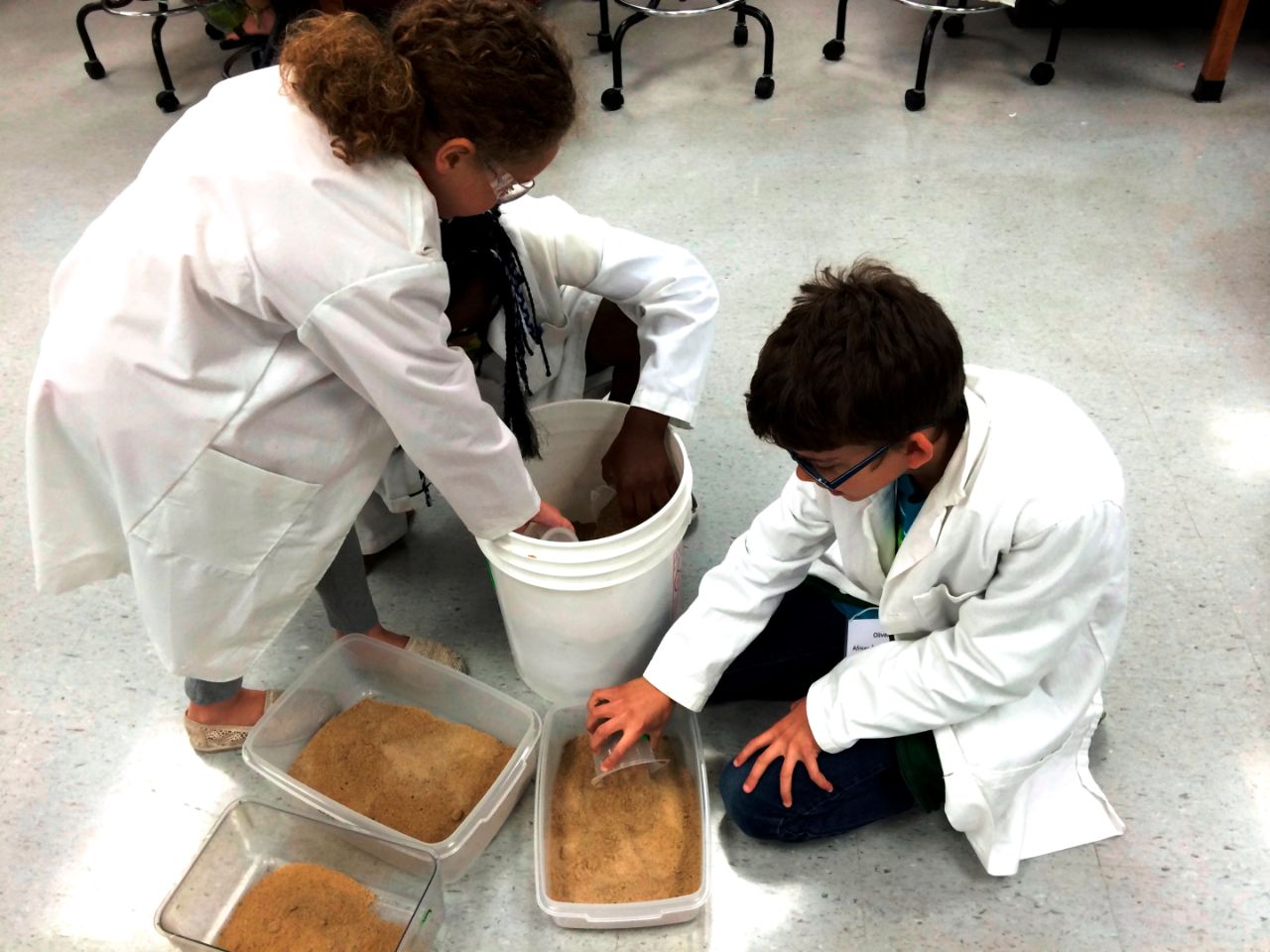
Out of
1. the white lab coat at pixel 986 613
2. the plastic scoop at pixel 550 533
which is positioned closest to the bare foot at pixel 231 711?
the plastic scoop at pixel 550 533

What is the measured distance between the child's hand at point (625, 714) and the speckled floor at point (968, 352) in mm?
143

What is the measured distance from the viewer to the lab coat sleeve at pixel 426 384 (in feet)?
2.89

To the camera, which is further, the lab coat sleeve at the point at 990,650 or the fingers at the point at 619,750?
the fingers at the point at 619,750

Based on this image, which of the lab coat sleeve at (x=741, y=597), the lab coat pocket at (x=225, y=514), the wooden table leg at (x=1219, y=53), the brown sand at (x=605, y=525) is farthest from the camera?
the wooden table leg at (x=1219, y=53)

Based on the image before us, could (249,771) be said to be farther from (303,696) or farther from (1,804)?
(1,804)

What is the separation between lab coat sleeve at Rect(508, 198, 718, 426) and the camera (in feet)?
4.12

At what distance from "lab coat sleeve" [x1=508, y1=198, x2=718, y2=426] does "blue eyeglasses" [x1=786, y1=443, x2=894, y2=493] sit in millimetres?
335

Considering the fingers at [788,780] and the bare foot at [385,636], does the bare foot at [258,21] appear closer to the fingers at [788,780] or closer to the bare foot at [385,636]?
the bare foot at [385,636]

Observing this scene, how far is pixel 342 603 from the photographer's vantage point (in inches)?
51.6

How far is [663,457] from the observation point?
129 centimetres

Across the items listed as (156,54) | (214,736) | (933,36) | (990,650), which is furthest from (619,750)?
(156,54)

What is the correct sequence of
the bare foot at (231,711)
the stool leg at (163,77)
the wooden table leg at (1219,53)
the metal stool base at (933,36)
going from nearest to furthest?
the bare foot at (231,711), the wooden table leg at (1219,53), the metal stool base at (933,36), the stool leg at (163,77)

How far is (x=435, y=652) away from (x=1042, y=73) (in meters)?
2.32

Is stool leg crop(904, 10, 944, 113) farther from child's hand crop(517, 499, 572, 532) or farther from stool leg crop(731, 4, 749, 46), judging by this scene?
child's hand crop(517, 499, 572, 532)
